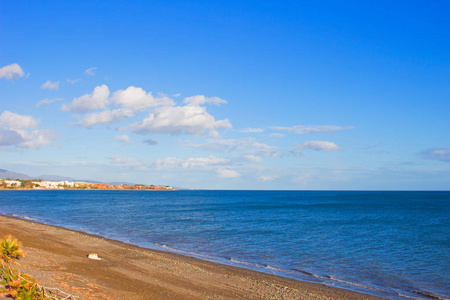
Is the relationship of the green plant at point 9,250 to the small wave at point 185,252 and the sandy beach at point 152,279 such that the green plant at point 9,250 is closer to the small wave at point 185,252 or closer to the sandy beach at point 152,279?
the sandy beach at point 152,279

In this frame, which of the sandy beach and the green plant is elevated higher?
the green plant

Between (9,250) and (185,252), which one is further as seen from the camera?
(185,252)

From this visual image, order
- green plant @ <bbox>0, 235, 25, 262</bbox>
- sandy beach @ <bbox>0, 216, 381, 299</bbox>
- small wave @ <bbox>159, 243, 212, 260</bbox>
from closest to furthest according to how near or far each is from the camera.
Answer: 1. sandy beach @ <bbox>0, 216, 381, 299</bbox>
2. green plant @ <bbox>0, 235, 25, 262</bbox>
3. small wave @ <bbox>159, 243, 212, 260</bbox>

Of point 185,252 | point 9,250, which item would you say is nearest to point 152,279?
point 9,250

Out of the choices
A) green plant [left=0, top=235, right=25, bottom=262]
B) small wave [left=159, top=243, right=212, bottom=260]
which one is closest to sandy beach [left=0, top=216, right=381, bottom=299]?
green plant [left=0, top=235, right=25, bottom=262]

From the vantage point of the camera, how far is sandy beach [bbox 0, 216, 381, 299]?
50.6 feet

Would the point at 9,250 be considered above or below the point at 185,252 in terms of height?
above

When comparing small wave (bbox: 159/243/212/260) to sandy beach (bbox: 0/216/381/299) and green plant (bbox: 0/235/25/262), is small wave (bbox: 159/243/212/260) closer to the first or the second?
sandy beach (bbox: 0/216/381/299)

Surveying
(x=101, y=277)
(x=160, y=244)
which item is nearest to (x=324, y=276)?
(x=101, y=277)

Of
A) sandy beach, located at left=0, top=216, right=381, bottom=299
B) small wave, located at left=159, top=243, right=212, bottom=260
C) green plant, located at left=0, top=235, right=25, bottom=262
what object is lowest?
small wave, located at left=159, top=243, right=212, bottom=260

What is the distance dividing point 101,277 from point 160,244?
15542 millimetres

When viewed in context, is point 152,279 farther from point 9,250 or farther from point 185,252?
point 185,252

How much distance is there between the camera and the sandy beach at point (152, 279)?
15.4 meters

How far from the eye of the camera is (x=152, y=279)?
18109 millimetres
